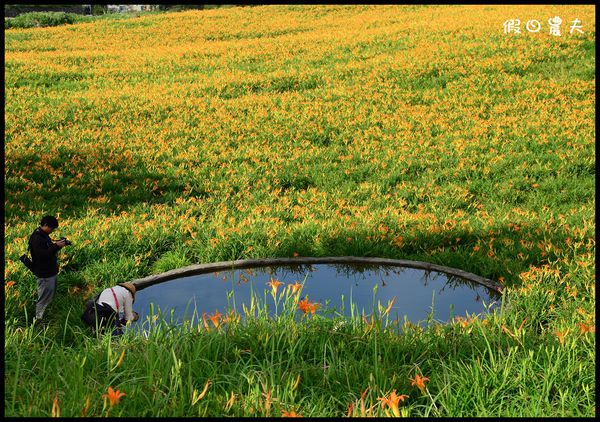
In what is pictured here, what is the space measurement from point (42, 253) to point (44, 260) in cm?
8

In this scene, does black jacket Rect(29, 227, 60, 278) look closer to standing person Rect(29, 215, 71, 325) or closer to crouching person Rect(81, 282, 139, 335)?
standing person Rect(29, 215, 71, 325)

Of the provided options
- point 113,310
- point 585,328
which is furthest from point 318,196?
point 585,328

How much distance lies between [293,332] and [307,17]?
31.5 meters

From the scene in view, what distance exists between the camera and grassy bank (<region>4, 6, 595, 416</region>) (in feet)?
11.7

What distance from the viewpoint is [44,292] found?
20.0 feet

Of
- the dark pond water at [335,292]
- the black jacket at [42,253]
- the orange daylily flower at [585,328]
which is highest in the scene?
the black jacket at [42,253]

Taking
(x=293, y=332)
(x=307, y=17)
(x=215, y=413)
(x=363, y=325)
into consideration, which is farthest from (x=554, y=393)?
(x=307, y=17)

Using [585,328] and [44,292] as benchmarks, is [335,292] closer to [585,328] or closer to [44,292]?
[585,328]

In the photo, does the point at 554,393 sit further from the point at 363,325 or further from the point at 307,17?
the point at 307,17

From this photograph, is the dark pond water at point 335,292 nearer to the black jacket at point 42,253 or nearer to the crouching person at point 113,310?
the crouching person at point 113,310

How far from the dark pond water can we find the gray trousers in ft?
3.02

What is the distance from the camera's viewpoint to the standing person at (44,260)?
595 centimetres

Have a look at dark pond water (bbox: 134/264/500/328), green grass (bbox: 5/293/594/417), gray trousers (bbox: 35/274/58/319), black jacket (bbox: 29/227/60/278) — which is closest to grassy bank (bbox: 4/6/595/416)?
green grass (bbox: 5/293/594/417)

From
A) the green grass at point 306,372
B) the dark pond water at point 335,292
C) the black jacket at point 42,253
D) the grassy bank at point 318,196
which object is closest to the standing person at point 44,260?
the black jacket at point 42,253
